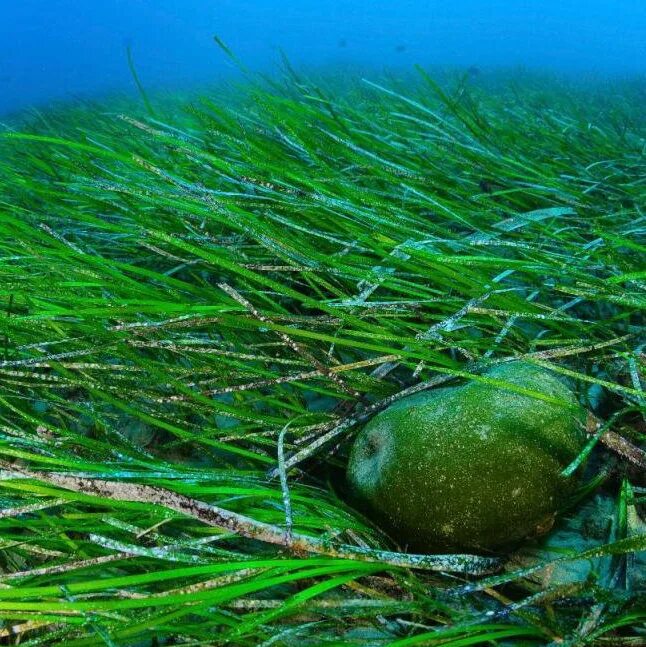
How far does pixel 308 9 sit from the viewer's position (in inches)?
4897

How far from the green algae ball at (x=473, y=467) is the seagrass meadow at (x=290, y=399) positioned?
2.3 inches

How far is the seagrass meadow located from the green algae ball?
0.06 metres

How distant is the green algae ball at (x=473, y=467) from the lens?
0.99 metres

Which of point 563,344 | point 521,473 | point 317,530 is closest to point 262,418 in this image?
point 317,530

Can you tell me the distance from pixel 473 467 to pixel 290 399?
0.52 m

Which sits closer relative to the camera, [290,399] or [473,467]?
[473,467]

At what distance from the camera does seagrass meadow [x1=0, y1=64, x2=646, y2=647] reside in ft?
2.66

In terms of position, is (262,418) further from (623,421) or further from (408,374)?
(623,421)

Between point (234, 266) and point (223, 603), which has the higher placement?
point (234, 266)

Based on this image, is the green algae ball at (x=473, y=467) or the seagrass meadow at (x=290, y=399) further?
the green algae ball at (x=473, y=467)

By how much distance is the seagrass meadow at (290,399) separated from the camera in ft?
2.66

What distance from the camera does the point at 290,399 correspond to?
53.2 inches

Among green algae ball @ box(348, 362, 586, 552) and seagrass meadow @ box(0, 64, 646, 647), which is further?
green algae ball @ box(348, 362, 586, 552)

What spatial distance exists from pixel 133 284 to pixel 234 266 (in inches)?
15.1
